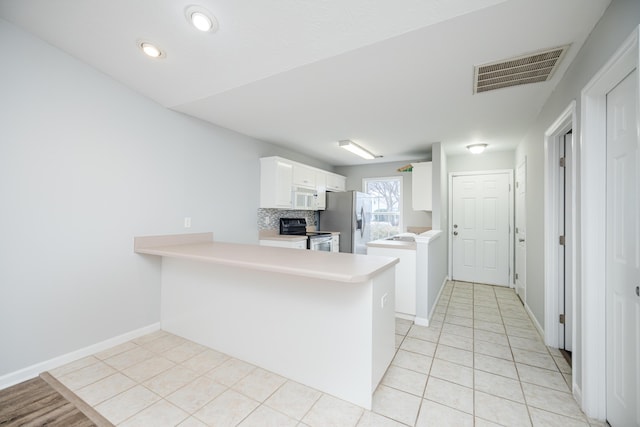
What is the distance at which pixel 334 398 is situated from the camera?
1.75 m

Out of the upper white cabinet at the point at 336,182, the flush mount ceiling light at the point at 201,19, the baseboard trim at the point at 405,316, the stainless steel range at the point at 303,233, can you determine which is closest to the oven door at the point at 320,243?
the stainless steel range at the point at 303,233

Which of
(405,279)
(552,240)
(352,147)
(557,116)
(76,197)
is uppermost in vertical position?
(352,147)

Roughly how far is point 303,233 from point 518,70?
11.3ft

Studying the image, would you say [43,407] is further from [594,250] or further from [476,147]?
[476,147]

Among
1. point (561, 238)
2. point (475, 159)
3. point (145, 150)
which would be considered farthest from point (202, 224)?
point (475, 159)

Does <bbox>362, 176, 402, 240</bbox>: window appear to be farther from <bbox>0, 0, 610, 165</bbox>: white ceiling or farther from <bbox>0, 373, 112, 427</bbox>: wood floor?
<bbox>0, 373, 112, 427</bbox>: wood floor

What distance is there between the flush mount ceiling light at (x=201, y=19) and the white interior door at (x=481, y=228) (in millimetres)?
4514

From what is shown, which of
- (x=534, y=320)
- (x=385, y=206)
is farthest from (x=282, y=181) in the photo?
(x=534, y=320)

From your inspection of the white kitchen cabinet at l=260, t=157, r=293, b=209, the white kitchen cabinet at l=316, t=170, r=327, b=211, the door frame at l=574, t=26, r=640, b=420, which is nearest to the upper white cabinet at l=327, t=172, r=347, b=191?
the white kitchen cabinet at l=316, t=170, r=327, b=211

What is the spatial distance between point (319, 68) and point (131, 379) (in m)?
2.71

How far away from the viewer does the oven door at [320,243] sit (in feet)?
14.1

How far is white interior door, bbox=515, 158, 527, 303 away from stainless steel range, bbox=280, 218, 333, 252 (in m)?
2.83

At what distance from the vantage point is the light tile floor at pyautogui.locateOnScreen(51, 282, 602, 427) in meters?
1.58

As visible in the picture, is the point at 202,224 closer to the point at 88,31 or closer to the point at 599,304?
the point at 88,31
